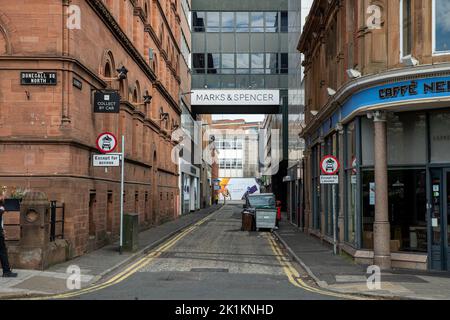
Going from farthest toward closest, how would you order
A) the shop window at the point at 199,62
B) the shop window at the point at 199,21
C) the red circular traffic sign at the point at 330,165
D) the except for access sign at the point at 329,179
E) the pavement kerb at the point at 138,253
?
the shop window at the point at 199,21, the shop window at the point at 199,62, the red circular traffic sign at the point at 330,165, the except for access sign at the point at 329,179, the pavement kerb at the point at 138,253

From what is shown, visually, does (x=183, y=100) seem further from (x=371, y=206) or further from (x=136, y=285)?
(x=136, y=285)

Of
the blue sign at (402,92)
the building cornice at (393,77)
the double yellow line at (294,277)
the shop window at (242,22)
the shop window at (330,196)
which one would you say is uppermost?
the shop window at (242,22)

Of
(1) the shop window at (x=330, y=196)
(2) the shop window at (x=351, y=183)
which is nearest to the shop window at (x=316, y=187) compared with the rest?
(1) the shop window at (x=330, y=196)

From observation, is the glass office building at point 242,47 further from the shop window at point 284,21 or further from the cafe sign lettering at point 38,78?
the cafe sign lettering at point 38,78

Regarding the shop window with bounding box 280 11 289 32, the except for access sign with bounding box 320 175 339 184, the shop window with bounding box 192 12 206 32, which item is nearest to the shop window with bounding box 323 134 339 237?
the except for access sign with bounding box 320 175 339 184

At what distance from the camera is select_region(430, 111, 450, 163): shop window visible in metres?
15.5

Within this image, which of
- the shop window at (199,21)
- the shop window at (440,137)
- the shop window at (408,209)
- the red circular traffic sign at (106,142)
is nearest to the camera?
the shop window at (440,137)

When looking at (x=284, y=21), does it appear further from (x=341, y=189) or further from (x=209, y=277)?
(x=209, y=277)

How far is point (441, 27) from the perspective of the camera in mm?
14875

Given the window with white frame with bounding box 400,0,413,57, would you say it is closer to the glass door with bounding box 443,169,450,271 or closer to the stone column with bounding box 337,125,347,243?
the glass door with bounding box 443,169,450,271

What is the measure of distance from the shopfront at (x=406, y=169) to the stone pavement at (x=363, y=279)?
2.73 ft

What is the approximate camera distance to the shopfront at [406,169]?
1541cm
